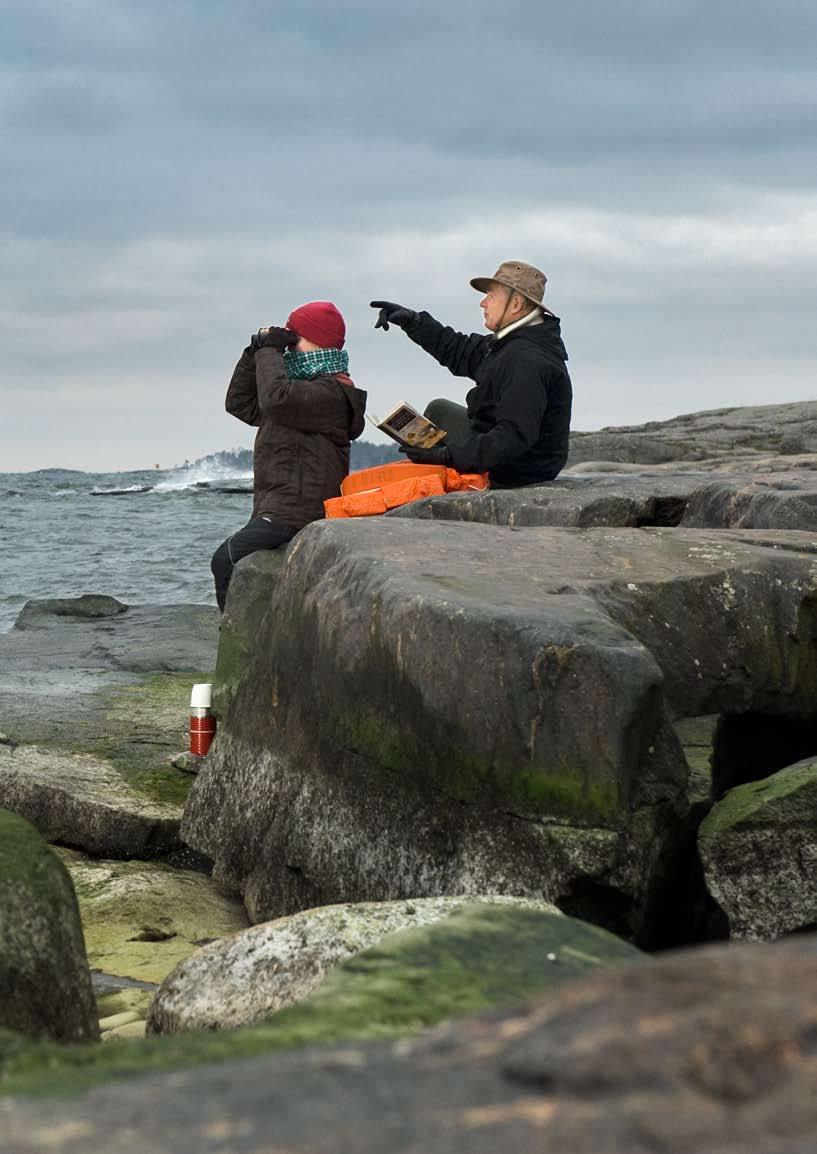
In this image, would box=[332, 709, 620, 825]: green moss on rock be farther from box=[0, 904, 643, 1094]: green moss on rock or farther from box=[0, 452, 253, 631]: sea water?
box=[0, 452, 253, 631]: sea water

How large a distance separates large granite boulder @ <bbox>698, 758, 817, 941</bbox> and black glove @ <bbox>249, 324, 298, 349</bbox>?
4.82m

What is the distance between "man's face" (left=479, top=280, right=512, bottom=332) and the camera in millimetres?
8859

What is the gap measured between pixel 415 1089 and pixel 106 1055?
64 cm

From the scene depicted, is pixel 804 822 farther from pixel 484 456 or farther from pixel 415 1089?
pixel 484 456

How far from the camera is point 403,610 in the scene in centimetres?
529

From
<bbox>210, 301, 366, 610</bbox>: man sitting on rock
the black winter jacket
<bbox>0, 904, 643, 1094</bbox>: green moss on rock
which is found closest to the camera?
<bbox>0, 904, 643, 1094</bbox>: green moss on rock

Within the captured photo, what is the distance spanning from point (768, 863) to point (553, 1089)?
11.1 feet

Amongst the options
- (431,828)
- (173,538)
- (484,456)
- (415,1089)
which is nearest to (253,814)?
(431,828)

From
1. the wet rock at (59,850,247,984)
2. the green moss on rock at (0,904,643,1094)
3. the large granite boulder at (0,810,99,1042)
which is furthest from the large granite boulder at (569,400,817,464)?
the green moss on rock at (0,904,643,1094)

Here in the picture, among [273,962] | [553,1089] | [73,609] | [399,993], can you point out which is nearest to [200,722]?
[273,962]

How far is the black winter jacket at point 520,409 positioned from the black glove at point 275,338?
1132 mm

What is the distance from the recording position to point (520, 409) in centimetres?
859

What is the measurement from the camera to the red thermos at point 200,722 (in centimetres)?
810

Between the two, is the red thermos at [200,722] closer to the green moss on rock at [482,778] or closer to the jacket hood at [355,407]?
the jacket hood at [355,407]
